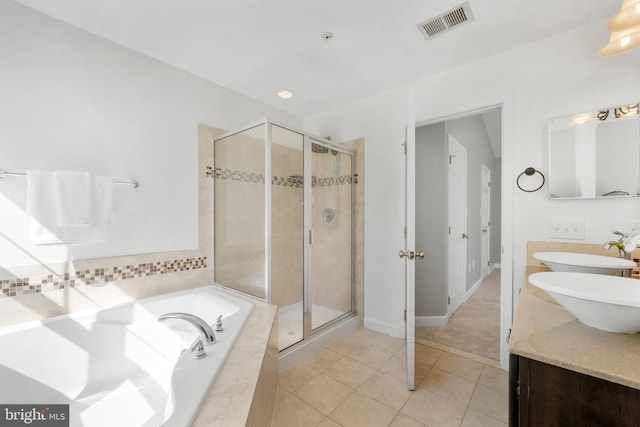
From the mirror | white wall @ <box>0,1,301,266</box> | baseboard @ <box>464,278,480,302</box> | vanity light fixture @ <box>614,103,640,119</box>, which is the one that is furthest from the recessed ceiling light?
baseboard @ <box>464,278,480,302</box>

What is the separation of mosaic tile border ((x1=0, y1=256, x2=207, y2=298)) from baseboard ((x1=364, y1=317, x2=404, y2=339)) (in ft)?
5.65

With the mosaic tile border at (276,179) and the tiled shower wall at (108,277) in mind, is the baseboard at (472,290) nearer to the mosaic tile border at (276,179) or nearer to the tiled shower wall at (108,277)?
the mosaic tile border at (276,179)

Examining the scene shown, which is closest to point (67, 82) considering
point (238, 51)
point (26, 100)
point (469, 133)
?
point (26, 100)

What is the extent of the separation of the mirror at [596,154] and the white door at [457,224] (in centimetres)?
117

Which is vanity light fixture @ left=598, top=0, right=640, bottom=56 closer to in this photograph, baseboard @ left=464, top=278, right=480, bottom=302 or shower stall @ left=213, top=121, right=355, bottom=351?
shower stall @ left=213, top=121, right=355, bottom=351

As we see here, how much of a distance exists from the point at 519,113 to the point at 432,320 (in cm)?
204

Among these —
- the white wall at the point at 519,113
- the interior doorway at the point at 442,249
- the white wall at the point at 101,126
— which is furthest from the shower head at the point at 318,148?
the interior doorway at the point at 442,249

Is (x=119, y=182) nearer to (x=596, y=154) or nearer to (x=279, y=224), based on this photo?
(x=279, y=224)

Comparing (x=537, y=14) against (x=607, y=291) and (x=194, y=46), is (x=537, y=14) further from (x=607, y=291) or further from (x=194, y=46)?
(x=194, y=46)

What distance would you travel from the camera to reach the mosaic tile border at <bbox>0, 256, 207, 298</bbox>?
1467 millimetres

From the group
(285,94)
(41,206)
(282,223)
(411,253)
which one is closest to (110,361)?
(41,206)

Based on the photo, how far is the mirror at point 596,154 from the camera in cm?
150

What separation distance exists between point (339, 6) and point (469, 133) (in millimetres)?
2794

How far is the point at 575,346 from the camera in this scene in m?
0.71
